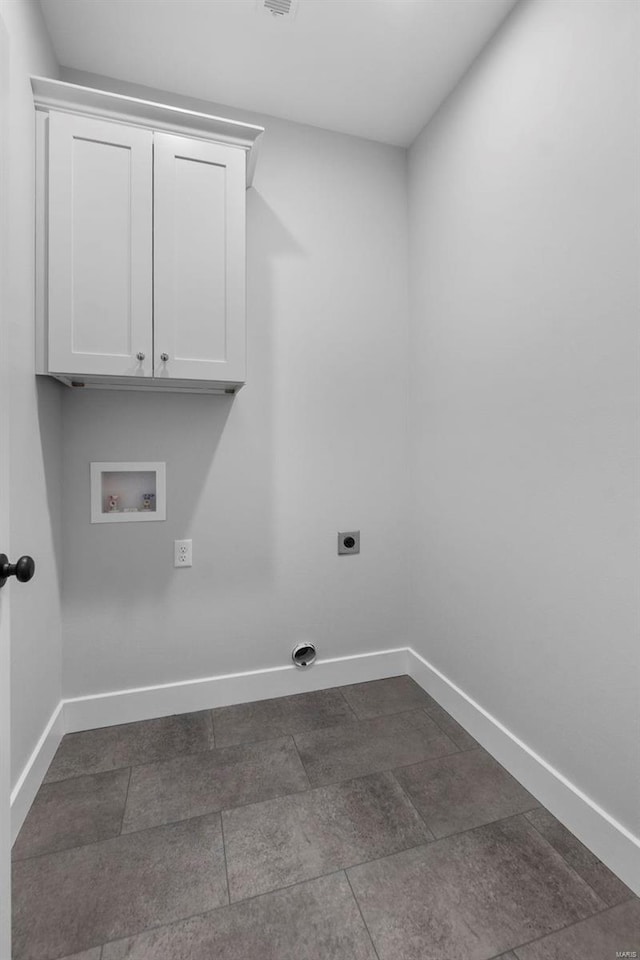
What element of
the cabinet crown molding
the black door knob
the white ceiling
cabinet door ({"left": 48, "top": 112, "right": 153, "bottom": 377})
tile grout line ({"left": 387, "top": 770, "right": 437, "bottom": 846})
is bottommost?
tile grout line ({"left": 387, "top": 770, "right": 437, "bottom": 846})

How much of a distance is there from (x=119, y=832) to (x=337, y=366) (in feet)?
6.85

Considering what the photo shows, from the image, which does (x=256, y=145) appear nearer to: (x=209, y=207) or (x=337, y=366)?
(x=209, y=207)

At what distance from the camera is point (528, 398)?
1689 mm

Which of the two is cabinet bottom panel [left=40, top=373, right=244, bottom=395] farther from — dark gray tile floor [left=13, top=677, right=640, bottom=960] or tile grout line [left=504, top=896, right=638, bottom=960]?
tile grout line [left=504, top=896, right=638, bottom=960]

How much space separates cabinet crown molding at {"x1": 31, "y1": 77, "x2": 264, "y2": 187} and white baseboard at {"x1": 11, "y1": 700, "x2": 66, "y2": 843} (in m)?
2.34

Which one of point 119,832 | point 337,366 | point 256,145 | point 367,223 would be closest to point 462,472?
point 337,366

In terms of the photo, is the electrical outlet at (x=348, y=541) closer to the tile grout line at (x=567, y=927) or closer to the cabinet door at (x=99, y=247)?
the cabinet door at (x=99, y=247)

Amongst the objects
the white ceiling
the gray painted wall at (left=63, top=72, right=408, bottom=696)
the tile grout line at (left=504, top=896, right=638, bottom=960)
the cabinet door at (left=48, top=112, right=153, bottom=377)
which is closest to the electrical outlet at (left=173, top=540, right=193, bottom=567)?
the gray painted wall at (left=63, top=72, right=408, bottom=696)

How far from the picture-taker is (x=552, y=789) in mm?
1582

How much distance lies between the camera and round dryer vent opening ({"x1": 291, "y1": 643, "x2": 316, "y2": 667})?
2.35 meters

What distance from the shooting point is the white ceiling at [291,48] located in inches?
68.2

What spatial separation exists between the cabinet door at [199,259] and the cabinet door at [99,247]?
0.16ft

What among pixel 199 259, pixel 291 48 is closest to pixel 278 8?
pixel 291 48

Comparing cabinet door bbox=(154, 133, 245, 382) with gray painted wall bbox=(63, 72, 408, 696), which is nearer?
cabinet door bbox=(154, 133, 245, 382)
